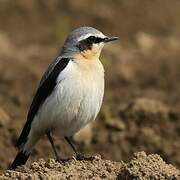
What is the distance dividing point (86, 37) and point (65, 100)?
112 cm

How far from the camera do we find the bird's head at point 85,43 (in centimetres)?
1035

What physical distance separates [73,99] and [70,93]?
86mm

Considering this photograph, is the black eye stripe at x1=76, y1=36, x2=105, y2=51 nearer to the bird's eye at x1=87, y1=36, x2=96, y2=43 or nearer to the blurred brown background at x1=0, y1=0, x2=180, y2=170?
the bird's eye at x1=87, y1=36, x2=96, y2=43

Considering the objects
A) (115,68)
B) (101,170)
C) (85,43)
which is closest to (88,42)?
(85,43)

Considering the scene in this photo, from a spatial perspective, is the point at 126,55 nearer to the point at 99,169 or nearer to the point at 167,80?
the point at 167,80

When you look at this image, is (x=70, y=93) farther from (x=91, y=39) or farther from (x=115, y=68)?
(x=115, y=68)

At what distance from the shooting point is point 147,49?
1852 centimetres

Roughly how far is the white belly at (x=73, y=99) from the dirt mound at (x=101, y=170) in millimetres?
844

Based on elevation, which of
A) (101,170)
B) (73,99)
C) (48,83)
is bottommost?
(101,170)

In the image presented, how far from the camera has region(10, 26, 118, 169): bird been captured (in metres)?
9.79

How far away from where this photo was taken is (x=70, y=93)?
9.72 meters

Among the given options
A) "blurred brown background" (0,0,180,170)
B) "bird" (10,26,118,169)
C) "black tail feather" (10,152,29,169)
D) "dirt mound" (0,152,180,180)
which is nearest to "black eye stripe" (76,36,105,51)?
"bird" (10,26,118,169)

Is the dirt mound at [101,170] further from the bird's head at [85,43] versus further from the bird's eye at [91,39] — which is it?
the bird's eye at [91,39]

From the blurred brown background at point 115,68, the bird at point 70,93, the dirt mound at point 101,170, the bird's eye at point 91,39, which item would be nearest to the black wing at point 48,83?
the bird at point 70,93
